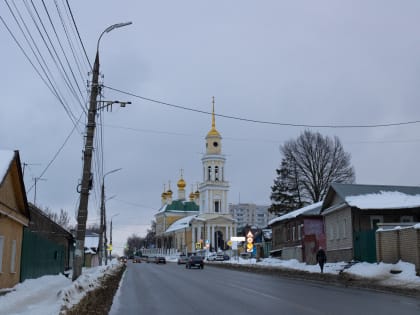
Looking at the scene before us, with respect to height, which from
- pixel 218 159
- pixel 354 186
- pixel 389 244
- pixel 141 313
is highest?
pixel 218 159

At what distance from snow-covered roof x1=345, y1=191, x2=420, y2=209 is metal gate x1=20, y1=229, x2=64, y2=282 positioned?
64.7 feet

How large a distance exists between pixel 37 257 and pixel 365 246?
20214mm

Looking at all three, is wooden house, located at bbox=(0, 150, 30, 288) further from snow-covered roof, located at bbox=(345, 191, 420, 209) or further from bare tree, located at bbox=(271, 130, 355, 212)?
bare tree, located at bbox=(271, 130, 355, 212)

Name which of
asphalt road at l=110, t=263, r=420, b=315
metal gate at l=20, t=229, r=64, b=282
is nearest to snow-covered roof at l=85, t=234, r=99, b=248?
metal gate at l=20, t=229, r=64, b=282

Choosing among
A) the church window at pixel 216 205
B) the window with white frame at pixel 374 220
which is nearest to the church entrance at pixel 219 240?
the church window at pixel 216 205

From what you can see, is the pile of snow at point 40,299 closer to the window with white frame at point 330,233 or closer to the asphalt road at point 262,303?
the asphalt road at point 262,303

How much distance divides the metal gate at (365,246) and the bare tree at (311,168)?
2965 cm

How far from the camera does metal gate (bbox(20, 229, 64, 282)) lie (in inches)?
938

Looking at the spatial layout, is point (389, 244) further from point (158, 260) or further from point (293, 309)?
point (158, 260)

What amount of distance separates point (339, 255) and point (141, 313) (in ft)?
93.9

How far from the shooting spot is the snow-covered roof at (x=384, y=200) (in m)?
37.0

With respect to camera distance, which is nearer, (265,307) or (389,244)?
(265,307)

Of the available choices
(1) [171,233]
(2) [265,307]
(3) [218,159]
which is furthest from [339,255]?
(1) [171,233]

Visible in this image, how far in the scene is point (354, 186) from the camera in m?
41.1
